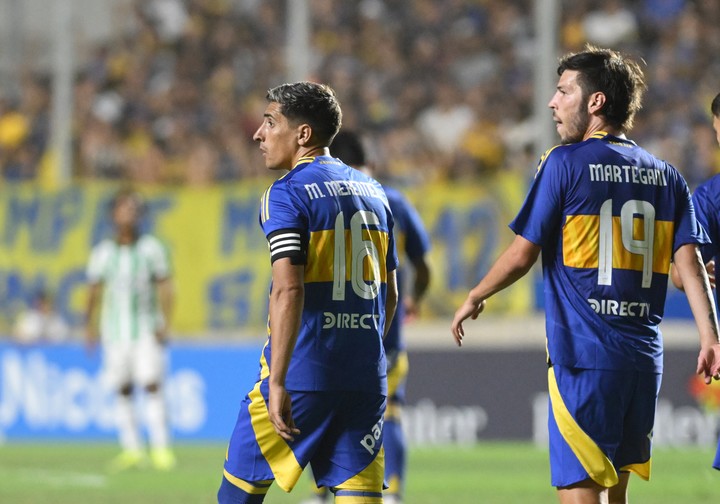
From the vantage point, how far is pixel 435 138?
16906 millimetres

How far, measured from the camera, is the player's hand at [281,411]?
487cm

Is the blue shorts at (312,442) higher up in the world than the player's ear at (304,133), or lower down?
lower down

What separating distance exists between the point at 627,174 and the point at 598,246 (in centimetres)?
29

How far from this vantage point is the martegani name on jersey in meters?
5.07

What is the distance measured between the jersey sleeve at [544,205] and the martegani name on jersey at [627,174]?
124 millimetres

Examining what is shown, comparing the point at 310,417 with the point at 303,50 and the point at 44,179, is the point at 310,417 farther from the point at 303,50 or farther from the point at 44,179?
the point at 44,179

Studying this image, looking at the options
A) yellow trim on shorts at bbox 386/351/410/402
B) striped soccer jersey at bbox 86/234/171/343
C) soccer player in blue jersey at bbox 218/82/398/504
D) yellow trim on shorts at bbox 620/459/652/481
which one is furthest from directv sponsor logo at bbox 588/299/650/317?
striped soccer jersey at bbox 86/234/171/343

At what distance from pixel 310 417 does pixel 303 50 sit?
35.2 feet

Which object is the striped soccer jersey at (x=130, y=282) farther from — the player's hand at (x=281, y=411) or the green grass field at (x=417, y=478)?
the player's hand at (x=281, y=411)

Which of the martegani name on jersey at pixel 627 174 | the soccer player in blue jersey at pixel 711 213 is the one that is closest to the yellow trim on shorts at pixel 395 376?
the soccer player in blue jersey at pixel 711 213

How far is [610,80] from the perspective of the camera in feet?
16.8

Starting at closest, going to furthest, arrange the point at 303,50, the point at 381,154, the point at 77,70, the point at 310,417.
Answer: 1. the point at 310,417
2. the point at 303,50
3. the point at 381,154
4. the point at 77,70

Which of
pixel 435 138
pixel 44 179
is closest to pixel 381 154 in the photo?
pixel 435 138

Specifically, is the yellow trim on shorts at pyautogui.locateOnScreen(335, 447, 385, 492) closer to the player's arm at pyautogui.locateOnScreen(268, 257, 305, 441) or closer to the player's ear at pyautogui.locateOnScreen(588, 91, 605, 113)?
the player's arm at pyautogui.locateOnScreen(268, 257, 305, 441)
